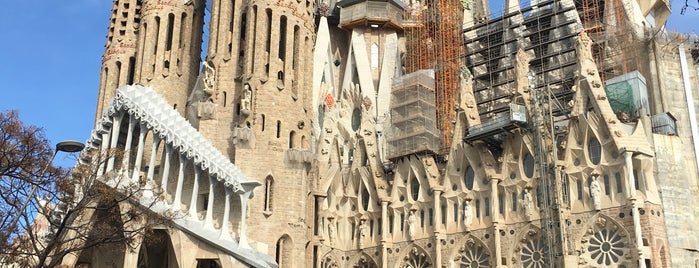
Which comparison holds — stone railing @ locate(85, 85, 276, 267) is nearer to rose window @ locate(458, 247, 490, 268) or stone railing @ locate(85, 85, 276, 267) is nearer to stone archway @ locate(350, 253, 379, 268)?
stone archway @ locate(350, 253, 379, 268)

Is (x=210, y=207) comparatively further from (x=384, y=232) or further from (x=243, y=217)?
(x=384, y=232)

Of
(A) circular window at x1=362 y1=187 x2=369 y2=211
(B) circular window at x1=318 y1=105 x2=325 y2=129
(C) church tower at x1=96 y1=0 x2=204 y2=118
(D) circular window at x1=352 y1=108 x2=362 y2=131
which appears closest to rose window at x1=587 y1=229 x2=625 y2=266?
(A) circular window at x1=362 y1=187 x2=369 y2=211

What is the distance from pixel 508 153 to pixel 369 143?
8000mm

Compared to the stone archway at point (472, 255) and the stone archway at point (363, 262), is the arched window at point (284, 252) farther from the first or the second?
the stone archway at point (472, 255)

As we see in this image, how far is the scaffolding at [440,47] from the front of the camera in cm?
4353

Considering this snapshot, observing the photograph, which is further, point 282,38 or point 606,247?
point 282,38

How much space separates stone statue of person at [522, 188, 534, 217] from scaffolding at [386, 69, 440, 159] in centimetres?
617

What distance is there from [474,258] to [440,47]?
48.2 feet

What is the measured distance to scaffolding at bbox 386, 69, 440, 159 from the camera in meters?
39.0

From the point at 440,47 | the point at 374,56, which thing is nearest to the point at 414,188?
the point at 440,47

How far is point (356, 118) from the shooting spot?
43812 millimetres

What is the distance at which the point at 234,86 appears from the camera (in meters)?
36.5

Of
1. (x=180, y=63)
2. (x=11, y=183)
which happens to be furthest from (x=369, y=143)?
(x=11, y=183)

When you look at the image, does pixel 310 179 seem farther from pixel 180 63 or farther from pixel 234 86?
pixel 180 63
